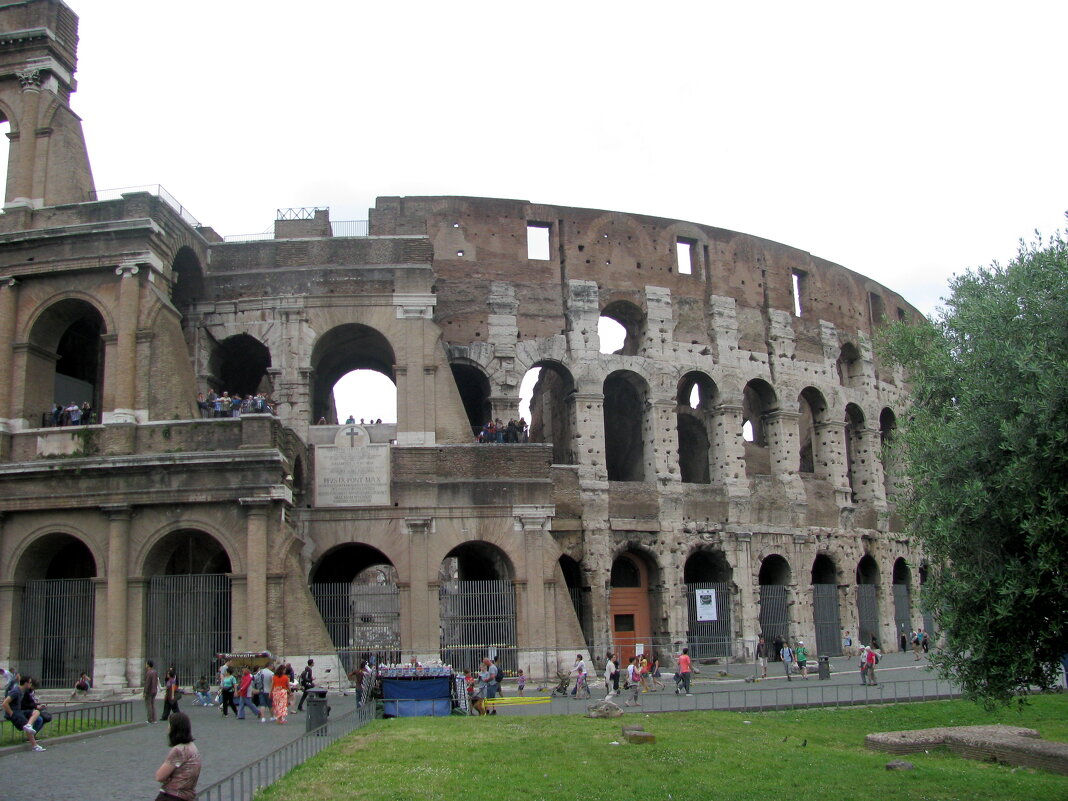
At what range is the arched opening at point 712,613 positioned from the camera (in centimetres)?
2777

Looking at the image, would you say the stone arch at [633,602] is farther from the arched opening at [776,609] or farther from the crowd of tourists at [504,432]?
the crowd of tourists at [504,432]

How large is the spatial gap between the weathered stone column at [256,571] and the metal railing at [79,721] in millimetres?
2696

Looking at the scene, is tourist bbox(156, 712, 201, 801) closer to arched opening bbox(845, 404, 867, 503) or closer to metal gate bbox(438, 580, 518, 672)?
metal gate bbox(438, 580, 518, 672)

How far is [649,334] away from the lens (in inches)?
1147

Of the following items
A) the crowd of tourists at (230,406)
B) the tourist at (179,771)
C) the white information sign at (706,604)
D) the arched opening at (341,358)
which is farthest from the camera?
the white information sign at (706,604)

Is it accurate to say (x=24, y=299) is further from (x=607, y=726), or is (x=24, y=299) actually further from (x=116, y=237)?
(x=607, y=726)

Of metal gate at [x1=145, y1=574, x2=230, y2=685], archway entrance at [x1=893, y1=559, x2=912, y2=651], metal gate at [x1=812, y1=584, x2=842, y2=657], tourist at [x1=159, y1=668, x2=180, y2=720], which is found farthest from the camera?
archway entrance at [x1=893, y1=559, x2=912, y2=651]

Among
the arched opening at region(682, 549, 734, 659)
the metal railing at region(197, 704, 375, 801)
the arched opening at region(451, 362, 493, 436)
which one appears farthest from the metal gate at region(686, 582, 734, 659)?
the metal railing at region(197, 704, 375, 801)

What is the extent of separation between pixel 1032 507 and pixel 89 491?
58.0 ft

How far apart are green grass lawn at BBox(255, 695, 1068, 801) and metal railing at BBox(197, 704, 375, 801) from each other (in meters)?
0.21

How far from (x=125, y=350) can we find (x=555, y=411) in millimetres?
13470

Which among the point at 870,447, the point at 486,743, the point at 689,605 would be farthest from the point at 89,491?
the point at 870,447

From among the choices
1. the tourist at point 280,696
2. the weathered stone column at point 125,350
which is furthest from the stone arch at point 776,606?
the weathered stone column at point 125,350

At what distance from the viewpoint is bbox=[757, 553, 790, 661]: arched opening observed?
29391 mm
